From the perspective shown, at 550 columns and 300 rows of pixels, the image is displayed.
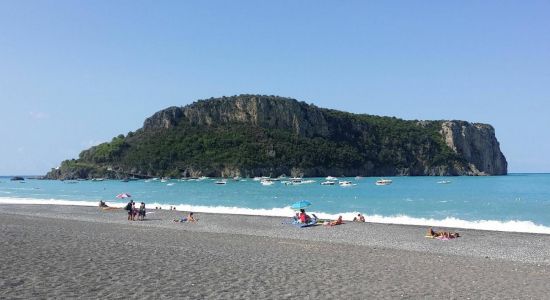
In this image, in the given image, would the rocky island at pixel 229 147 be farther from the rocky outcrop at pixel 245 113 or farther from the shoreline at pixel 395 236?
the shoreline at pixel 395 236

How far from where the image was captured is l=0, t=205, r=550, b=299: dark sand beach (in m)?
10.3

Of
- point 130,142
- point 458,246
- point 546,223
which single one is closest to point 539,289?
point 458,246

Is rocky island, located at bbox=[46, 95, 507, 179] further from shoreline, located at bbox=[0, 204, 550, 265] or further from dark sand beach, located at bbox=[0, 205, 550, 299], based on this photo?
dark sand beach, located at bbox=[0, 205, 550, 299]

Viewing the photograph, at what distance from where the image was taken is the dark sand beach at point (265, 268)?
1026cm

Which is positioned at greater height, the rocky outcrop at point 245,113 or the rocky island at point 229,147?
the rocky outcrop at point 245,113

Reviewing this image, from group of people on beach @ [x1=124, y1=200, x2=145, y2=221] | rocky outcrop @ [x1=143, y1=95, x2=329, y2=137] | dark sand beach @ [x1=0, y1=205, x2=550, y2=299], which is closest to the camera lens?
dark sand beach @ [x1=0, y1=205, x2=550, y2=299]

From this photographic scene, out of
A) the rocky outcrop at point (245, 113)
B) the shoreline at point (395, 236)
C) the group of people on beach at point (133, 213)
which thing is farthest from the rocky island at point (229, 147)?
the shoreline at point (395, 236)

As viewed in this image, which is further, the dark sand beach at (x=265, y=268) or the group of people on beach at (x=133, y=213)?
the group of people on beach at (x=133, y=213)

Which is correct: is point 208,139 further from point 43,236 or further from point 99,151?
point 43,236

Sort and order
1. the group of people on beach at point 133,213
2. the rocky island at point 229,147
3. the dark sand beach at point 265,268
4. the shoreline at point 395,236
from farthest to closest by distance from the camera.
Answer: the rocky island at point 229,147, the group of people on beach at point 133,213, the shoreline at point 395,236, the dark sand beach at point 265,268

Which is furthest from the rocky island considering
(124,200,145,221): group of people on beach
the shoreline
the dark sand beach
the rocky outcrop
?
the dark sand beach

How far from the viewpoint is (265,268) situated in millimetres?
13562

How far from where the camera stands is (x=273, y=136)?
610ft

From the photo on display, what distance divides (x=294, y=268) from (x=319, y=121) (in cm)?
18623
